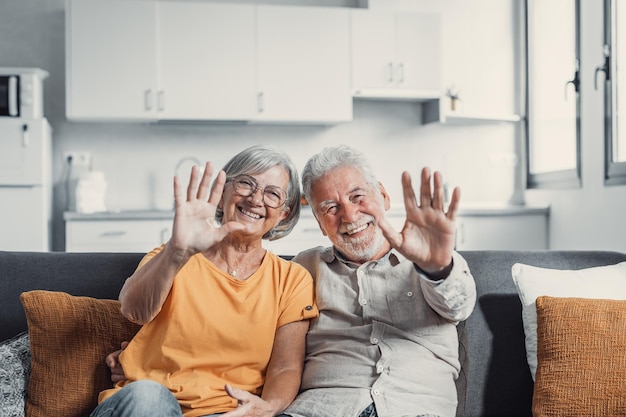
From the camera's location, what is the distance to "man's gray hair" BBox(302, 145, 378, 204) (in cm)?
195

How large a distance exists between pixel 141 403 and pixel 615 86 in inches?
139

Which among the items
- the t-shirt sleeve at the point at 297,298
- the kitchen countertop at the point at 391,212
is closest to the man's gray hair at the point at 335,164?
the t-shirt sleeve at the point at 297,298

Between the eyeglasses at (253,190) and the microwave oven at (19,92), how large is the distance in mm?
2631

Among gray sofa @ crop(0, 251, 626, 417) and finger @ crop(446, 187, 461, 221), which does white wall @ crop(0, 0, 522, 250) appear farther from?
finger @ crop(446, 187, 461, 221)

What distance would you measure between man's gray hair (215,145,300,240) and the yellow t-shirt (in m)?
0.19

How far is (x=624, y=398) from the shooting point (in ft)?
5.88

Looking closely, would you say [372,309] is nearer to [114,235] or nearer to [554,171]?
[114,235]

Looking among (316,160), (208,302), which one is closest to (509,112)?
(316,160)

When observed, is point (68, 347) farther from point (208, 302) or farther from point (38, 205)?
point (38, 205)

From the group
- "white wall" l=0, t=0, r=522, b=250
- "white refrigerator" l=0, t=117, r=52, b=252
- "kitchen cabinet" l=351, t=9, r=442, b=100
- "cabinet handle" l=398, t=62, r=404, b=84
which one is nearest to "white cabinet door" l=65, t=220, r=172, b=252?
"white refrigerator" l=0, t=117, r=52, b=252

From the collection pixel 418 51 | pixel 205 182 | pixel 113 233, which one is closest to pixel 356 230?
pixel 205 182

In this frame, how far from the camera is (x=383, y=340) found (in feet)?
6.02

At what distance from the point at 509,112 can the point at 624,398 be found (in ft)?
12.4

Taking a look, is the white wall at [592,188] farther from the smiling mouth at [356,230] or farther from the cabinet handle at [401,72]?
the smiling mouth at [356,230]
